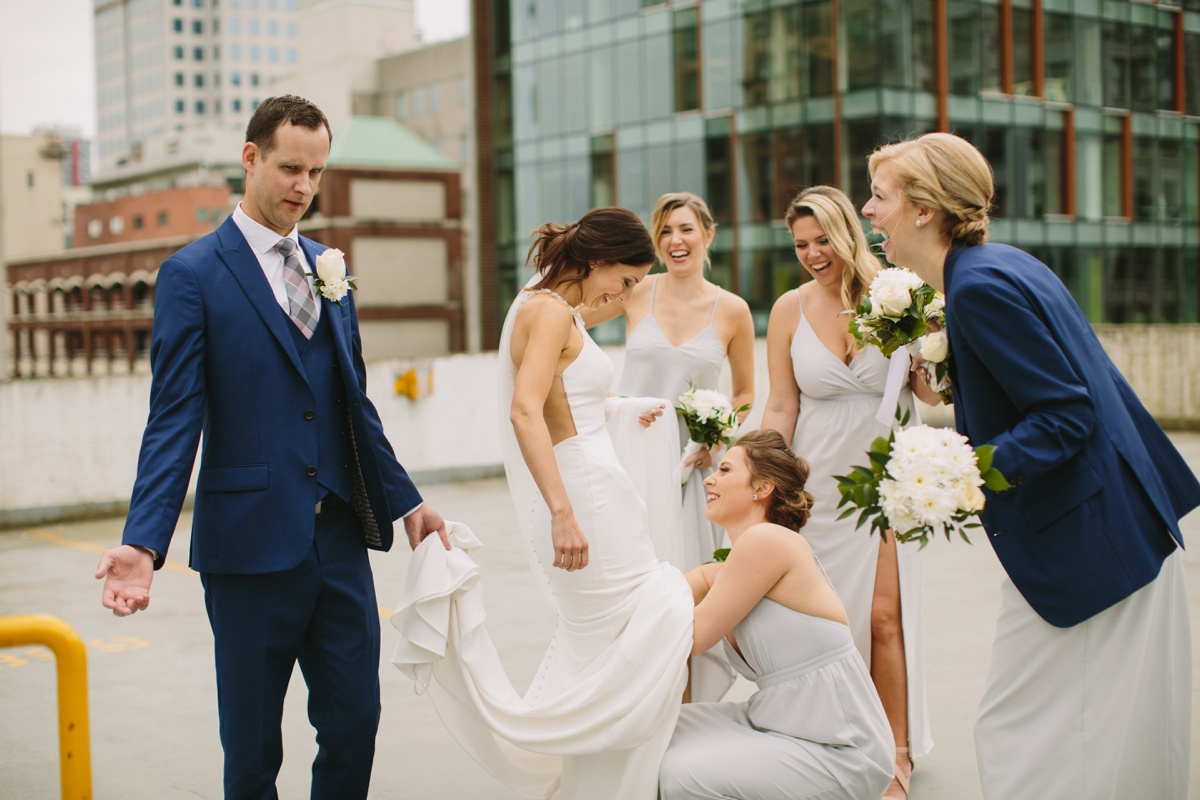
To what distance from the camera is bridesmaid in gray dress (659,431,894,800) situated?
12.2 feet

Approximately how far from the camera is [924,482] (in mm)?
2873

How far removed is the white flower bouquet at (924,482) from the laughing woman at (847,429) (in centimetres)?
180

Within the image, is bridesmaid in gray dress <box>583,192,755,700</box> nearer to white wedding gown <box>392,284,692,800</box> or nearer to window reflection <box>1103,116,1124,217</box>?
white wedding gown <box>392,284,692,800</box>

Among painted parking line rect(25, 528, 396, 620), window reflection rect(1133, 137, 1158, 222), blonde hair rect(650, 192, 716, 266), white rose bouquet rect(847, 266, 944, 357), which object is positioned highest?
window reflection rect(1133, 137, 1158, 222)

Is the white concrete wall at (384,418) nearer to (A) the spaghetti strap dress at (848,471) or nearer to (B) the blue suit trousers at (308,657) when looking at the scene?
(A) the spaghetti strap dress at (848,471)

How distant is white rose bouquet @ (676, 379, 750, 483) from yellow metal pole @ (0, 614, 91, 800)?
297cm

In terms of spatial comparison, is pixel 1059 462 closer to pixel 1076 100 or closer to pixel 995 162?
pixel 995 162

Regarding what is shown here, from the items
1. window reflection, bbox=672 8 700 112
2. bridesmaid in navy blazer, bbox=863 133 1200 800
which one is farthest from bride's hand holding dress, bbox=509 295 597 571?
window reflection, bbox=672 8 700 112

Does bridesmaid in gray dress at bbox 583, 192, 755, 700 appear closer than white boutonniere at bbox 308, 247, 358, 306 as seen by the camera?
No

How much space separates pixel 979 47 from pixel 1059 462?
36.2 m

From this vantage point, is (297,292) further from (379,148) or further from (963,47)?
(379,148)

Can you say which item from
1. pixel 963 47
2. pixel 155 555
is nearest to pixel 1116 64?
pixel 963 47

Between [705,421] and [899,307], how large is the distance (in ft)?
5.37

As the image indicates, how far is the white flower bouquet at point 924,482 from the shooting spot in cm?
285
